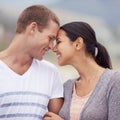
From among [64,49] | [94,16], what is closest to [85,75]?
[64,49]

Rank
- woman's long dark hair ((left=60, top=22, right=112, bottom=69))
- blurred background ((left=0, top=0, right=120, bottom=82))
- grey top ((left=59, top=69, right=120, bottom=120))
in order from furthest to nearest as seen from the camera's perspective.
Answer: blurred background ((left=0, top=0, right=120, bottom=82)) → woman's long dark hair ((left=60, top=22, right=112, bottom=69)) → grey top ((left=59, top=69, right=120, bottom=120))

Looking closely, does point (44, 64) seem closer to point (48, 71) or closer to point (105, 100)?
point (48, 71)

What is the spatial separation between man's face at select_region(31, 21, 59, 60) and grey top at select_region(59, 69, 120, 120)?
274 millimetres

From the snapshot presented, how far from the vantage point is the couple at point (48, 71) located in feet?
4.96

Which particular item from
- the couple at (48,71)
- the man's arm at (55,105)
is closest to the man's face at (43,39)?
the couple at (48,71)

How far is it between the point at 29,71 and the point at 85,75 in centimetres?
24

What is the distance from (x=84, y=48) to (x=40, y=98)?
0.94ft

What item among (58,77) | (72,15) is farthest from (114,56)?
(58,77)

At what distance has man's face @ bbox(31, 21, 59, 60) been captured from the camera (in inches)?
62.3

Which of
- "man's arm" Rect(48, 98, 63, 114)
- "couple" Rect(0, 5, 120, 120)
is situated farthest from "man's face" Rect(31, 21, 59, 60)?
"man's arm" Rect(48, 98, 63, 114)

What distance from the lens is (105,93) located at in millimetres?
1498

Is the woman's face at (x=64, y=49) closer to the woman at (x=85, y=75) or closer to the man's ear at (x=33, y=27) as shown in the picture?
the woman at (x=85, y=75)

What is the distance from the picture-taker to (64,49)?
5.19ft

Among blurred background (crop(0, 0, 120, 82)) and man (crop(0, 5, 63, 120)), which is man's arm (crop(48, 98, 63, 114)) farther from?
blurred background (crop(0, 0, 120, 82))
